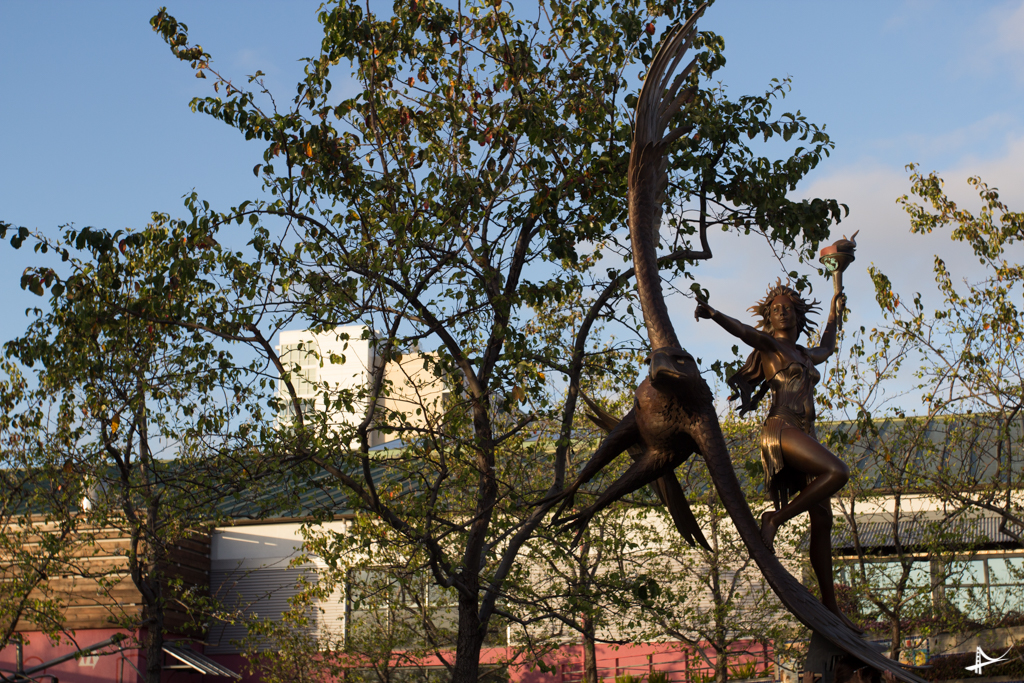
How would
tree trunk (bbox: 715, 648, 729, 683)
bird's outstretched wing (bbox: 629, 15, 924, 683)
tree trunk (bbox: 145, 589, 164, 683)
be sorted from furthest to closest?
tree trunk (bbox: 715, 648, 729, 683)
tree trunk (bbox: 145, 589, 164, 683)
bird's outstretched wing (bbox: 629, 15, 924, 683)

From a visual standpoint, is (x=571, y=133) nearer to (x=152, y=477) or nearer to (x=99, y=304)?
(x=99, y=304)

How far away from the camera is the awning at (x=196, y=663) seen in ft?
68.1

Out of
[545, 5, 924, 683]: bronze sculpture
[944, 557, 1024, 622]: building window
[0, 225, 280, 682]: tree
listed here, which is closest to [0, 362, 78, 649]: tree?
[0, 225, 280, 682]: tree

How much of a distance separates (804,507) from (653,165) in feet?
7.58

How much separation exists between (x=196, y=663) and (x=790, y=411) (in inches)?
683

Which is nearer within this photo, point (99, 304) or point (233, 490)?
point (233, 490)

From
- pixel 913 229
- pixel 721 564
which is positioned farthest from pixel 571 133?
pixel 721 564

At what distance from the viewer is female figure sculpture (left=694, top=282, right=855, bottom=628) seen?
6207 millimetres

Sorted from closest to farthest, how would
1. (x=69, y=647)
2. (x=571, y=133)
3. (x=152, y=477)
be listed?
(x=571, y=133), (x=152, y=477), (x=69, y=647)

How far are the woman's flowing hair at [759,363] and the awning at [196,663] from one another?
16347 mm

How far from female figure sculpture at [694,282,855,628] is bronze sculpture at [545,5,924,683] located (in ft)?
1.25

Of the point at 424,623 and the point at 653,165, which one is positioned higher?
the point at 653,165

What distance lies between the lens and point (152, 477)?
15656mm

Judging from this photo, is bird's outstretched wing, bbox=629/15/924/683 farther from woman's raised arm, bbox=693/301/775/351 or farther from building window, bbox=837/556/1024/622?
building window, bbox=837/556/1024/622
